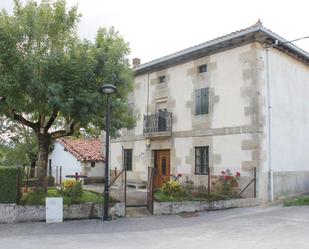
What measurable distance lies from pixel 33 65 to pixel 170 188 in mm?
6122

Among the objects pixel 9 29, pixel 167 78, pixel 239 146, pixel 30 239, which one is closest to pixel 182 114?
pixel 167 78

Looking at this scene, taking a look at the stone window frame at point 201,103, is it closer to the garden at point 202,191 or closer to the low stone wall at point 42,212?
the garden at point 202,191

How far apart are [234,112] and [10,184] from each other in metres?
9.24

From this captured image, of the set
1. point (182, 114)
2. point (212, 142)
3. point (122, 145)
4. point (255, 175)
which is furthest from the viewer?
point (122, 145)

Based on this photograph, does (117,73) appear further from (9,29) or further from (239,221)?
(239,221)

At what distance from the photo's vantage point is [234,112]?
52.6ft

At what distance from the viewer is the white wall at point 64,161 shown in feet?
80.6

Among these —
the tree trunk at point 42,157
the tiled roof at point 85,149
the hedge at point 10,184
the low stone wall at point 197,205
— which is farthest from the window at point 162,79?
the hedge at point 10,184

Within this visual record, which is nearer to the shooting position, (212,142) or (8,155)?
(212,142)

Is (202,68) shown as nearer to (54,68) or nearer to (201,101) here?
(201,101)

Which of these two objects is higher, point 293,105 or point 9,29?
point 9,29

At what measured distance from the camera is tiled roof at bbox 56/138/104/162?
940 inches

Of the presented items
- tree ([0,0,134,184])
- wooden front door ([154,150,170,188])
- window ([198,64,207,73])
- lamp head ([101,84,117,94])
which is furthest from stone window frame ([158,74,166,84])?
lamp head ([101,84,117,94])

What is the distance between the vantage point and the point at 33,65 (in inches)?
450
